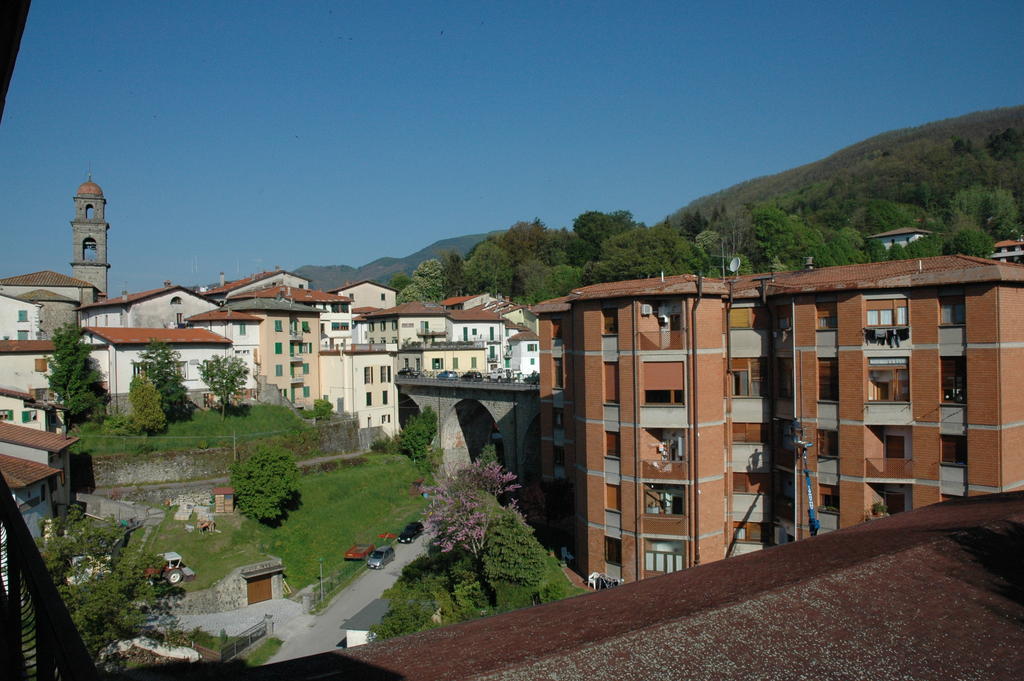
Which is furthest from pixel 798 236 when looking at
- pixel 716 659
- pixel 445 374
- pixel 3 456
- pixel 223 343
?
pixel 716 659

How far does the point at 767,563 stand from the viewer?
6.12m

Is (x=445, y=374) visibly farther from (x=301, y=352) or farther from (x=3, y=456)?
(x=3, y=456)

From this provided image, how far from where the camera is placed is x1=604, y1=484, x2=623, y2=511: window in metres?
20.1

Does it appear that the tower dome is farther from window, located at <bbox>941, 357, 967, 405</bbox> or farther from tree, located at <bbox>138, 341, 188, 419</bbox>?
window, located at <bbox>941, 357, 967, 405</bbox>

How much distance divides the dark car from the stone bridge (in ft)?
19.3

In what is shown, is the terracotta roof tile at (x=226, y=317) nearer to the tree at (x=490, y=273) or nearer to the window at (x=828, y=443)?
the window at (x=828, y=443)

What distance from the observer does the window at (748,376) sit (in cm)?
2064

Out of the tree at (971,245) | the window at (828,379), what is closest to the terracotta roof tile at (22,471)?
the window at (828,379)

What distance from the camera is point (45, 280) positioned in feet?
152

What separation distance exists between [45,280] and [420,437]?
28.7m

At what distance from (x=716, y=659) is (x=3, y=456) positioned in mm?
27112

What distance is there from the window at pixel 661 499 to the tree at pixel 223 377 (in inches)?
1002

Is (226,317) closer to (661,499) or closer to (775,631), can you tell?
(661,499)

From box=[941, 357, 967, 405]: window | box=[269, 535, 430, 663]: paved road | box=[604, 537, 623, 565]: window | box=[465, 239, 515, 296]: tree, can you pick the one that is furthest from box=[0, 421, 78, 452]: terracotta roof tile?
box=[465, 239, 515, 296]: tree
